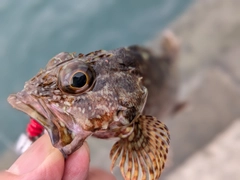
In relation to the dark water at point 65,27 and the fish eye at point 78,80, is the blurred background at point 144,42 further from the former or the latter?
the fish eye at point 78,80

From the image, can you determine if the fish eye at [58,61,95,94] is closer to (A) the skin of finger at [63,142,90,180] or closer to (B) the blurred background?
(A) the skin of finger at [63,142,90,180]

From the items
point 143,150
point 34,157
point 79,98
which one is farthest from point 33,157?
point 143,150

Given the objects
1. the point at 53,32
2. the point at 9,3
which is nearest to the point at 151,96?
the point at 53,32

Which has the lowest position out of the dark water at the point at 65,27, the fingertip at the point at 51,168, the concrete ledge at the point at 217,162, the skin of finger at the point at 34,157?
the concrete ledge at the point at 217,162

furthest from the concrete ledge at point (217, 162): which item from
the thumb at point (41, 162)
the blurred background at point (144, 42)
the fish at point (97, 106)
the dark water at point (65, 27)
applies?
the dark water at point (65, 27)

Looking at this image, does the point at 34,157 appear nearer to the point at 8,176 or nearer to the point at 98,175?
the point at 8,176

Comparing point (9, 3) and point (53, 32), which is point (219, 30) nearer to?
point (53, 32)
